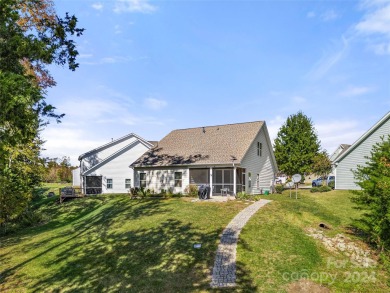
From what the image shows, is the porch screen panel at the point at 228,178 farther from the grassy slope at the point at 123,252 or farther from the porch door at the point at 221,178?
the grassy slope at the point at 123,252

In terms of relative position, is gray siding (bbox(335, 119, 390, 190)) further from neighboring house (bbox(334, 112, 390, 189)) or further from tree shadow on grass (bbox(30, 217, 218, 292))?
tree shadow on grass (bbox(30, 217, 218, 292))

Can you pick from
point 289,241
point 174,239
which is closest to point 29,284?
point 174,239

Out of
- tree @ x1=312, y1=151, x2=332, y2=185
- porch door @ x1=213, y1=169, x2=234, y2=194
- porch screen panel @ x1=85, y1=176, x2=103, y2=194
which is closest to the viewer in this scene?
porch door @ x1=213, y1=169, x2=234, y2=194

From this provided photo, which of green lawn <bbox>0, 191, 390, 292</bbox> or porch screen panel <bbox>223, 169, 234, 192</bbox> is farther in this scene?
porch screen panel <bbox>223, 169, 234, 192</bbox>

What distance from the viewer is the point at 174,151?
95.4 ft

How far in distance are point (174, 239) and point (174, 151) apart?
53.3 feet

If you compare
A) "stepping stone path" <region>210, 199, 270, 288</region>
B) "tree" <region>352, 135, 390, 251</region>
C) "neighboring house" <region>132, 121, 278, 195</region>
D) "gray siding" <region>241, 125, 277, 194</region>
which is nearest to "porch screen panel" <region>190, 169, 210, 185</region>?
"neighboring house" <region>132, 121, 278, 195</region>

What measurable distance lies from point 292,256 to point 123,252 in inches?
292

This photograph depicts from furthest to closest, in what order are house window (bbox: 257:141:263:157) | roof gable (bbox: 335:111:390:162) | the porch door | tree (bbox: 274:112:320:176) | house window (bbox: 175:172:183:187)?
1. tree (bbox: 274:112:320:176)
2. house window (bbox: 257:141:263:157)
3. house window (bbox: 175:172:183:187)
4. the porch door
5. roof gable (bbox: 335:111:390:162)

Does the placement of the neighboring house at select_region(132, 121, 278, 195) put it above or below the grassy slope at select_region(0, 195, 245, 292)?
above

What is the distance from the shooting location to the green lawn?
9.90 meters

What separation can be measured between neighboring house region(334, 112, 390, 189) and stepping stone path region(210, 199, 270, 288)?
16.3 metres

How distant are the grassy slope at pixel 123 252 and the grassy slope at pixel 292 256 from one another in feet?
5.71

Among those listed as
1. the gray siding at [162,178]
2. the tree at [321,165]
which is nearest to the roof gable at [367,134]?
the tree at [321,165]
